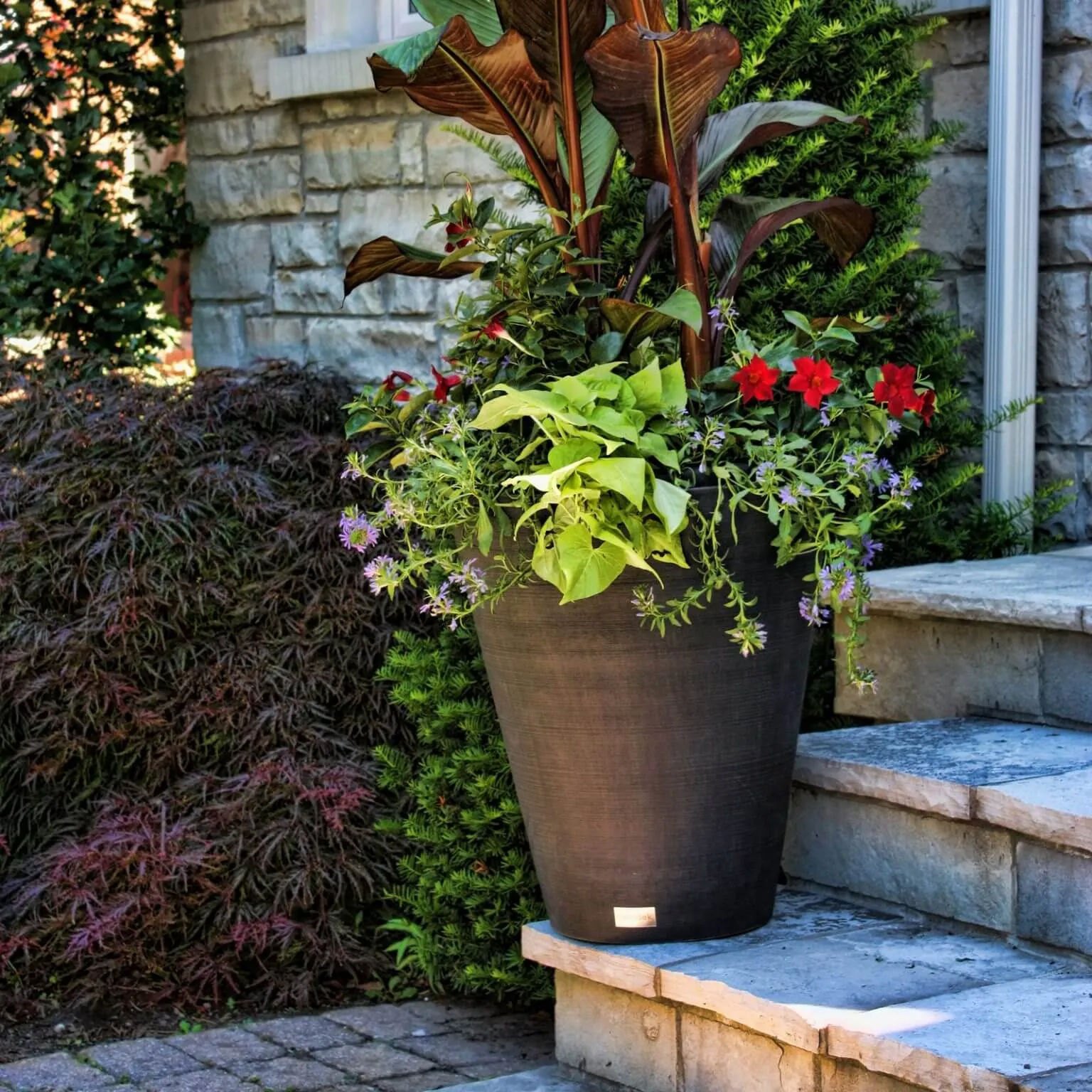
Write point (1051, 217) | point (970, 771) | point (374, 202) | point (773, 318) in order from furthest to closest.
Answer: point (374, 202) < point (1051, 217) < point (773, 318) < point (970, 771)

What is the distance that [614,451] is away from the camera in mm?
2479

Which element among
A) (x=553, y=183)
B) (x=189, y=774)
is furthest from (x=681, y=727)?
(x=189, y=774)

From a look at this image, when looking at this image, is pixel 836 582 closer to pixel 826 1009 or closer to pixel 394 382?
pixel 826 1009

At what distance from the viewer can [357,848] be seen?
3.53 m

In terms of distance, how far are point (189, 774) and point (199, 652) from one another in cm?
29

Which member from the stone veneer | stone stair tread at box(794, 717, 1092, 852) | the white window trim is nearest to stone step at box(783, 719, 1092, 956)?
stone stair tread at box(794, 717, 1092, 852)

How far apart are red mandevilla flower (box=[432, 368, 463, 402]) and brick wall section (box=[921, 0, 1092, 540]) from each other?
1.69m

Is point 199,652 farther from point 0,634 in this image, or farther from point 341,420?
point 341,420

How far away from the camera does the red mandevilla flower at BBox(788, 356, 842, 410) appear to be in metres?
2.59

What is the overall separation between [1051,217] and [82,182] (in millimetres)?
3531

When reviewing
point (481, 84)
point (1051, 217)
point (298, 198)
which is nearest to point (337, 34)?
point (298, 198)

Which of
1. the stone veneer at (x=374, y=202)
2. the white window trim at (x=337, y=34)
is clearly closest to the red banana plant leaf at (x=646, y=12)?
the stone veneer at (x=374, y=202)

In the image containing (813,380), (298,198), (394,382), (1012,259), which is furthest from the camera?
(298,198)

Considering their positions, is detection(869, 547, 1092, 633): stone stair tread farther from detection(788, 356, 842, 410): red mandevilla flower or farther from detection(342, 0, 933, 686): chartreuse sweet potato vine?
detection(788, 356, 842, 410): red mandevilla flower
